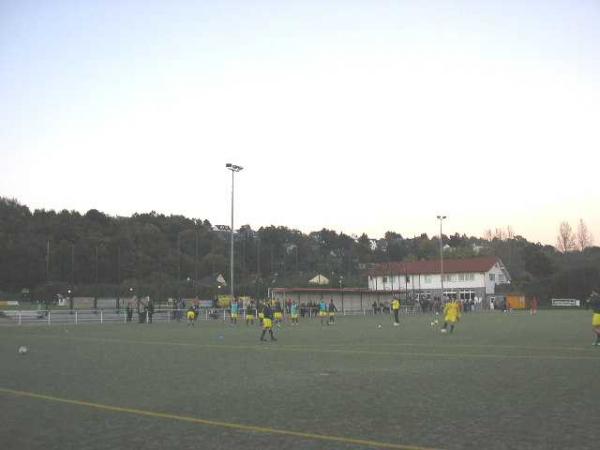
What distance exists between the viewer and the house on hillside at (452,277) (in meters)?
101

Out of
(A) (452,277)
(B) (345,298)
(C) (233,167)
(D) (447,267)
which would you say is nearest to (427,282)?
(D) (447,267)

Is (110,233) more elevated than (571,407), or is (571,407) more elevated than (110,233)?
(110,233)

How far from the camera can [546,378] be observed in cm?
1323

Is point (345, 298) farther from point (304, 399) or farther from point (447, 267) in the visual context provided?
point (304, 399)

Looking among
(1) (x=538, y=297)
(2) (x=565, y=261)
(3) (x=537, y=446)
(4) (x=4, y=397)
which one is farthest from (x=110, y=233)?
(3) (x=537, y=446)

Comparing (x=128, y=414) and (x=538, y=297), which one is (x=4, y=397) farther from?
(x=538, y=297)

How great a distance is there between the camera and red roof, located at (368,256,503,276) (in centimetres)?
10100

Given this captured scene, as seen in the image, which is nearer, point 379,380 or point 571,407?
point 571,407

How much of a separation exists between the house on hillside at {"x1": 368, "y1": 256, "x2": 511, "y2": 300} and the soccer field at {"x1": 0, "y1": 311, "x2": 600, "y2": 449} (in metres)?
81.0

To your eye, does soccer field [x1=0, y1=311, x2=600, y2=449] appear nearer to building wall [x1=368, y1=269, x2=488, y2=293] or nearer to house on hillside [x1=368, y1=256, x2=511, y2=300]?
house on hillside [x1=368, y1=256, x2=511, y2=300]

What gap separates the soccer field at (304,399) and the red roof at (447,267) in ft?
269

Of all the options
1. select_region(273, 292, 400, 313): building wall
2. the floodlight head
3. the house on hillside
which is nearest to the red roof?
the house on hillside

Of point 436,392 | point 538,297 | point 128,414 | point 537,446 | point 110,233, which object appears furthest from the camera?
point 110,233

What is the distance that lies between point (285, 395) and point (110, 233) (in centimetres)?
8959
